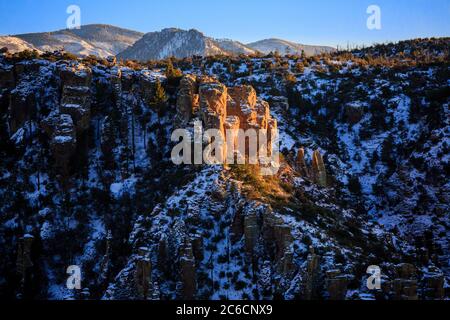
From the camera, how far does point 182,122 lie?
7556 centimetres

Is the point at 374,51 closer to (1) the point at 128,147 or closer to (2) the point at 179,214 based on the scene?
(1) the point at 128,147

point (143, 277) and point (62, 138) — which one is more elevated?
point (62, 138)

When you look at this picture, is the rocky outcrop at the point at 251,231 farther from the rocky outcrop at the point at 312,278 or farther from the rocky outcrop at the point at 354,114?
the rocky outcrop at the point at 354,114

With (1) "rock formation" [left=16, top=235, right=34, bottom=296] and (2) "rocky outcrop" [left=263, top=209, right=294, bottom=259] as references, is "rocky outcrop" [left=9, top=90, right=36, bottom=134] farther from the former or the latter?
(2) "rocky outcrop" [left=263, top=209, right=294, bottom=259]

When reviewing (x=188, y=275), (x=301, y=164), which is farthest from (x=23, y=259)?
(x=301, y=164)

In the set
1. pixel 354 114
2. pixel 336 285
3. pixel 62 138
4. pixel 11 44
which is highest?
pixel 11 44

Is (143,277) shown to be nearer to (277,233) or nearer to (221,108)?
(277,233)

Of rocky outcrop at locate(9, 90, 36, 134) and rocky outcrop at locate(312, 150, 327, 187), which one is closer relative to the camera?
rocky outcrop at locate(312, 150, 327, 187)

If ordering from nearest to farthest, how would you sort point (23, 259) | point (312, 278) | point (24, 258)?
point (312, 278)
point (23, 259)
point (24, 258)

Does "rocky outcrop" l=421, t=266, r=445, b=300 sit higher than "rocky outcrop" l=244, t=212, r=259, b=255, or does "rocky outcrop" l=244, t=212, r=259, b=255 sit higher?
"rocky outcrop" l=244, t=212, r=259, b=255

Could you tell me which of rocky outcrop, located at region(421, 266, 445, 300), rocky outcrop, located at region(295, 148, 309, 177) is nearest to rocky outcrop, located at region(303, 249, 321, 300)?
rocky outcrop, located at region(421, 266, 445, 300)

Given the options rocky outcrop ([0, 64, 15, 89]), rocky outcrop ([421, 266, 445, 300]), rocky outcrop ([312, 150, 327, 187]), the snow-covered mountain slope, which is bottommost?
rocky outcrop ([421, 266, 445, 300])

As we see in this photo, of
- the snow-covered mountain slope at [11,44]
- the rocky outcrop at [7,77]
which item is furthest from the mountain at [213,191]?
the snow-covered mountain slope at [11,44]

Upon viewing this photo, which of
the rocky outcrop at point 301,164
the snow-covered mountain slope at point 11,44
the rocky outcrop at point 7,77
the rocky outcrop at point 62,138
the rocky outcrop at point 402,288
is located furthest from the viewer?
the snow-covered mountain slope at point 11,44
